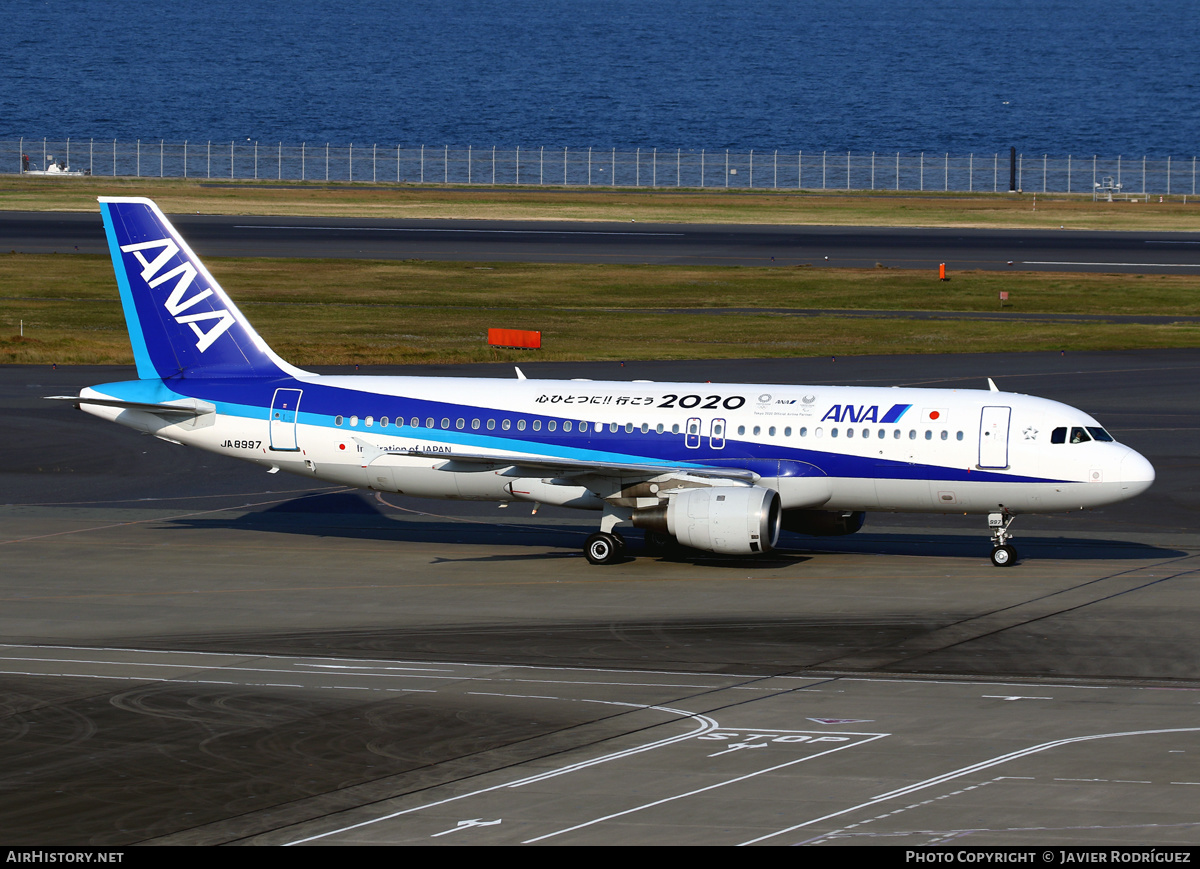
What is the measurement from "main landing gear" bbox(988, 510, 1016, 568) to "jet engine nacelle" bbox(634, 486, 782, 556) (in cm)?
625

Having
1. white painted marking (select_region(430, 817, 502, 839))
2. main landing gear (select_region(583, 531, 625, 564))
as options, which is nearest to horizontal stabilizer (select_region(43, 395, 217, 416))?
main landing gear (select_region(583, 531, 625, 564))

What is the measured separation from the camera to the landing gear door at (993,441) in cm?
4041

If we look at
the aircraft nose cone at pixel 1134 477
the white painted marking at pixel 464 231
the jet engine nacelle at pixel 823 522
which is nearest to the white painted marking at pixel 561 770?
the jet engine nacelle at pixel 823 522

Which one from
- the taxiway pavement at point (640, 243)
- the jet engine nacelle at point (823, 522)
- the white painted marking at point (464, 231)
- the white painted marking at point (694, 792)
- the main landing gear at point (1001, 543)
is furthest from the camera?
the white painted marking at point (464, 231)

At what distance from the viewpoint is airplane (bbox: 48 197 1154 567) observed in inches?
1591

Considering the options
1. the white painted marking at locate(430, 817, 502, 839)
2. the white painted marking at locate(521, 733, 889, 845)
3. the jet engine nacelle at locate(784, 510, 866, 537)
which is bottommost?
the white painted marking at locate(430, 817, 502, 839)

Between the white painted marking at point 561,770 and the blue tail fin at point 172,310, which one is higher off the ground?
the blue tail fin at point 172,310

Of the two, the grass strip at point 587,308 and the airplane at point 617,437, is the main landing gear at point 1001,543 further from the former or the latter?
the grass strip at point 587,308

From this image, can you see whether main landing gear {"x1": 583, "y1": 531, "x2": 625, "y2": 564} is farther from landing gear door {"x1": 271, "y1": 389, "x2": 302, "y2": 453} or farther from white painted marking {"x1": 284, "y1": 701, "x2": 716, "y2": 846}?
white painted marking {"x1": 284, "y1": 701, "x2": 716, "y2": 846}

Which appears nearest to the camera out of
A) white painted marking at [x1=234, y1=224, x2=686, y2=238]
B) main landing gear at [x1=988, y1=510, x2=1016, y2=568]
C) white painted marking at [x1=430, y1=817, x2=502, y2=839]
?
white painted marking at [x1=430, y1=817, x2=502, y2=839]

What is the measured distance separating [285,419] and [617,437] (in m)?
9.70

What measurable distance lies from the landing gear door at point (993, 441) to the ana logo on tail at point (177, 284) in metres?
21.9
